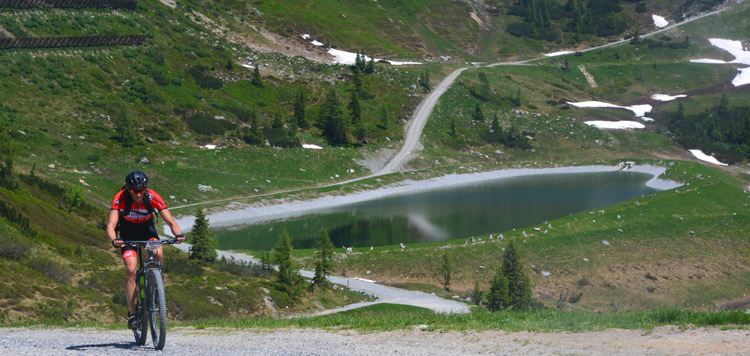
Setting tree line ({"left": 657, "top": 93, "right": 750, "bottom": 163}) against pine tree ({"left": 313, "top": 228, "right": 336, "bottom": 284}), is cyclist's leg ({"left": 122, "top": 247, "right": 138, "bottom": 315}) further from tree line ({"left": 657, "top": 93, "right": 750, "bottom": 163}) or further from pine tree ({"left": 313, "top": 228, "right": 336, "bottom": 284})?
tree line ({"left": 657, "top": 93, "right": 750, "bottom": 163})

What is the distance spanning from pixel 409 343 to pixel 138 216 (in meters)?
7.22

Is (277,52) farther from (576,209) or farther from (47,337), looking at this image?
(47,337)

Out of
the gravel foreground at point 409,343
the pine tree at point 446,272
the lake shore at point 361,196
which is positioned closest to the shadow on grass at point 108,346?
the gravel foreground at point 409,343

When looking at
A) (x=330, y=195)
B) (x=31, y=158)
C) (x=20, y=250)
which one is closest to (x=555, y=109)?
(x=330, y=195)

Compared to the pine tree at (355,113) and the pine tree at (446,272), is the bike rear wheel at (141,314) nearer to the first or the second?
the pine tree at (446,272)

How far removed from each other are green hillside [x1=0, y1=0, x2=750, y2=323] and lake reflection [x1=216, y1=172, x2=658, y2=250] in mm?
9051

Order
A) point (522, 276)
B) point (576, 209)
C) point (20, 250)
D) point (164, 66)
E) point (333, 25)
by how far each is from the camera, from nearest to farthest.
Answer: point (20, 250)
point (522, 276)
point (576, 209)
point (164, 66)
point (333, 25)

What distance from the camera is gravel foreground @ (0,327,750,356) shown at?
13.7 metres

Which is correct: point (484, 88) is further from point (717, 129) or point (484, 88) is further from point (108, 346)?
point (108, 346)

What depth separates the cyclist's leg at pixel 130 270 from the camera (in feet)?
49.7

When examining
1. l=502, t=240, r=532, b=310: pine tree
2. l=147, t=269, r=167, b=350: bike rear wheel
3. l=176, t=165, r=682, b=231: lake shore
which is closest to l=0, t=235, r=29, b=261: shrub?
l=147, t=269, r=167, b=350: bike rear wheel

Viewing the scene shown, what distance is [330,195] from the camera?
99312 millimetres

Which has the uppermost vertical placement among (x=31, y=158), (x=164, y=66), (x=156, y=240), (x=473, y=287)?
(x=164, y=66)

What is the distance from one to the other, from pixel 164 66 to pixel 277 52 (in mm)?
39397
